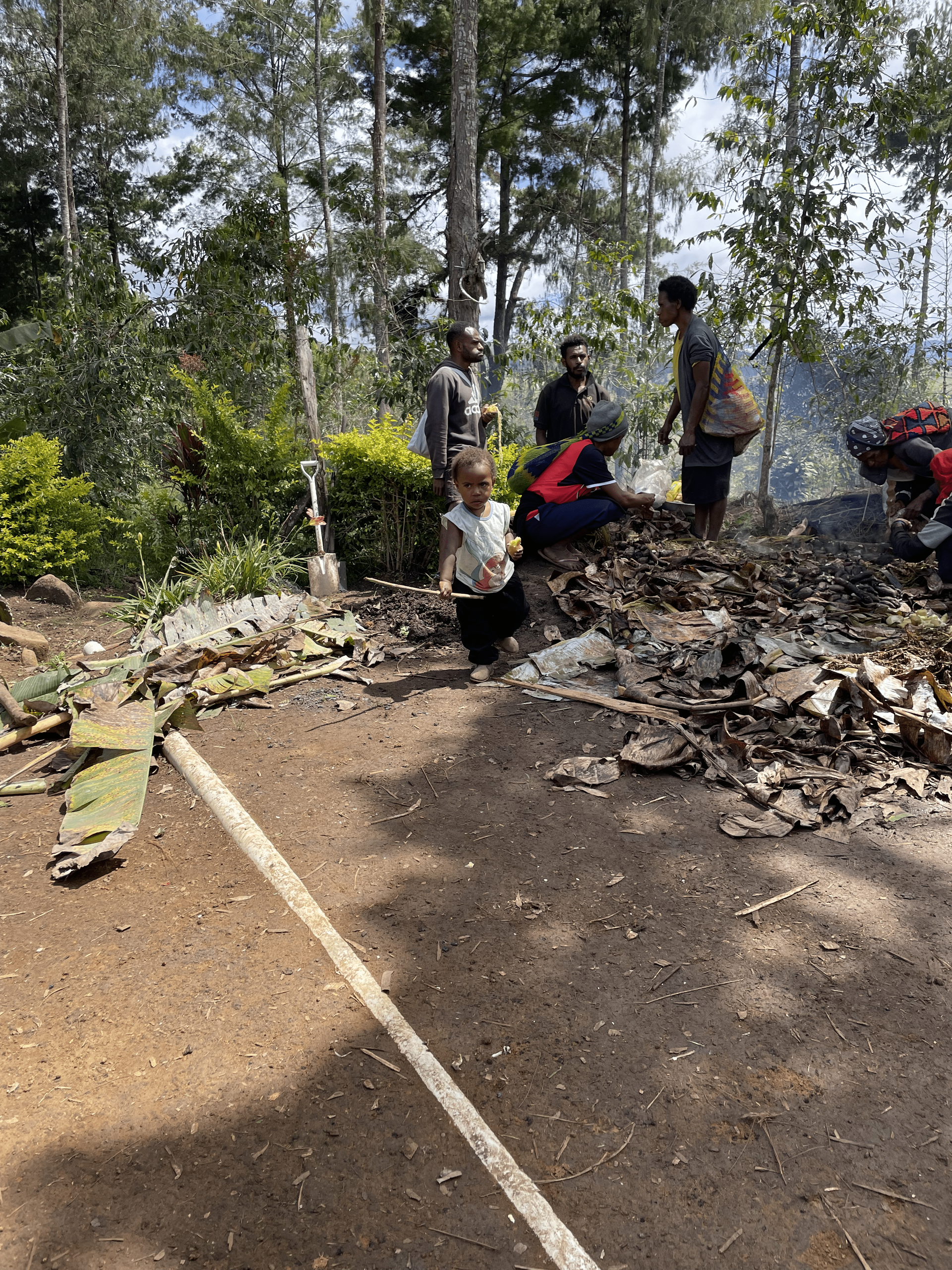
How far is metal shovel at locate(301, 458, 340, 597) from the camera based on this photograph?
651 centimetres

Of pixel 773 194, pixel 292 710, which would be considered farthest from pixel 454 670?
pixel 773 194

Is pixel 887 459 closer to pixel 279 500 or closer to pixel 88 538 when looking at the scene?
pixel 279 500

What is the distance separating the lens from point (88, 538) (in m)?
7.49

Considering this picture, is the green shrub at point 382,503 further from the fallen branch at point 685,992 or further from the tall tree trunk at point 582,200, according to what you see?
the tall tree trunk at point 582,200

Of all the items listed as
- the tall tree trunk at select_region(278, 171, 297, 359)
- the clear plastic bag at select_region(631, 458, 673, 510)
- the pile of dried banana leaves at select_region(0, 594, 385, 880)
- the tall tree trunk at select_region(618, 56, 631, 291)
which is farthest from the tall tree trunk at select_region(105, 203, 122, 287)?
the pile of dried banana leaves at select_region(0, 594, 385, 880)

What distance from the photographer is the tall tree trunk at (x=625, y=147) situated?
19.8 m

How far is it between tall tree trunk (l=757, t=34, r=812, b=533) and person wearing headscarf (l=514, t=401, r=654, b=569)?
7.28 feet

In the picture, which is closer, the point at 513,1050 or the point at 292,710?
the point at 513,1050

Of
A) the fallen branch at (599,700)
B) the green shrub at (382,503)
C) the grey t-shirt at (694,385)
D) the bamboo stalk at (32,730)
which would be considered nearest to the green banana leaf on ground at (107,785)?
the bamboo stalk at (32,730)

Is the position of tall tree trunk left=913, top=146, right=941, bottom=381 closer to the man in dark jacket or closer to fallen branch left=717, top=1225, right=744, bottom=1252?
the man in dark jacket

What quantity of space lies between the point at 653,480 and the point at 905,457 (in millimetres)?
2111

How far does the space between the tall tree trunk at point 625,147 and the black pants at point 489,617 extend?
58.8 ft

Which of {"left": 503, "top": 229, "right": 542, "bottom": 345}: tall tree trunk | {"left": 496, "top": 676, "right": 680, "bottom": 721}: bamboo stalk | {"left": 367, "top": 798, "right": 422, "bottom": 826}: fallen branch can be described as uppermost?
{"left": 503, "top": 229, "right": 542, "bottom": 345}: tall tree trunk

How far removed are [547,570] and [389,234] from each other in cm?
1812
